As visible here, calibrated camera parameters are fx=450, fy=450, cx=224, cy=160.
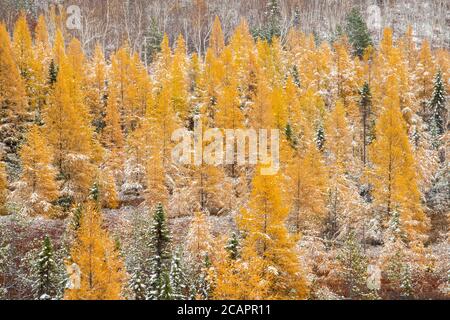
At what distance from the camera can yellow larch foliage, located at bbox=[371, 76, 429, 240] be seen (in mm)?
33125

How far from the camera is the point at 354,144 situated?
1839 inches

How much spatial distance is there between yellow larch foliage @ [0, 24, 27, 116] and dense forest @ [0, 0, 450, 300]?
0.46 ft

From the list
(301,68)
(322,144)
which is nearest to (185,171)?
(322,144)

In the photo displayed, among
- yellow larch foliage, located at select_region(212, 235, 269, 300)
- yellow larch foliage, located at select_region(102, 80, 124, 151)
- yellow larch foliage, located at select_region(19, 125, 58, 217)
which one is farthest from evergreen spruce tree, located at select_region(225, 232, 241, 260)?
yellow larch foliage, located at select_region(102, 80, 124, 151)

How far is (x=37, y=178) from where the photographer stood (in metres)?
34.9

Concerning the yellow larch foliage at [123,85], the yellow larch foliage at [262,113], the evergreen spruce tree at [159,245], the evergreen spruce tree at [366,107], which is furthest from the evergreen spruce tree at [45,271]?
the evergreen spruce tree at [366,107]

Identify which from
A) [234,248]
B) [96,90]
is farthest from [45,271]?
[96,90]

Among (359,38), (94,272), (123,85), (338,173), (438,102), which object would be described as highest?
(359,38)

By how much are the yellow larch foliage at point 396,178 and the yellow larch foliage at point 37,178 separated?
25.3 metres

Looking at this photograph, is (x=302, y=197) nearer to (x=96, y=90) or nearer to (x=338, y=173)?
(x=338, y=173)

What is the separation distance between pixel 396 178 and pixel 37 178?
2743 cm
